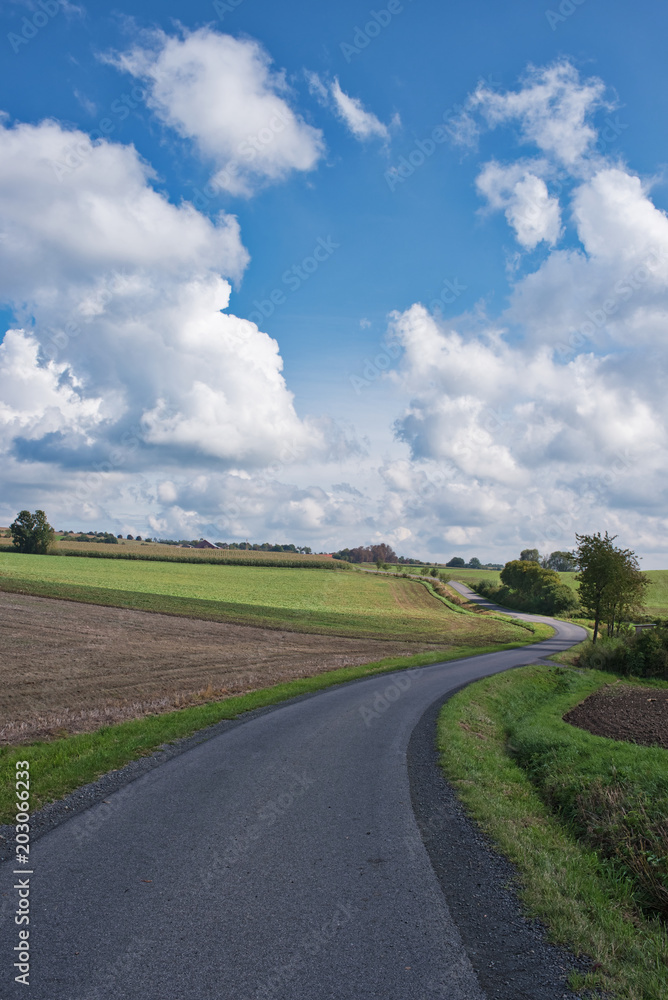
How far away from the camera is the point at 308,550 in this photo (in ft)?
509

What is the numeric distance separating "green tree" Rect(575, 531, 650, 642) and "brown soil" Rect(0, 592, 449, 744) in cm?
1359

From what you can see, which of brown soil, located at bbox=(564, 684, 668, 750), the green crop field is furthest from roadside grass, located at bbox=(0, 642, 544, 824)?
the green crop field

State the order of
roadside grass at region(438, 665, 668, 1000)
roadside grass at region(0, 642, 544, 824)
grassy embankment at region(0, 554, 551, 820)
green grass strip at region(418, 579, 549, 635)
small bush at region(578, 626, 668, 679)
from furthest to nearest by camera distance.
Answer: green grass strip at region(418, 579, 549, 635) < small bush at region(578, 626, 668, 679) < grassy embankment at region(0, 554, 551, 820) < roadside grass at region(0, 642, 544, 824) < roadside grass at region(438, 665, 668, 1000)

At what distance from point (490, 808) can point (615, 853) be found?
187cm

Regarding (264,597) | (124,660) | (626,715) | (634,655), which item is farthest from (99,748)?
(264,597)

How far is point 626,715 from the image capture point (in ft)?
65.2

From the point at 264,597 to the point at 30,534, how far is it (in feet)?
207

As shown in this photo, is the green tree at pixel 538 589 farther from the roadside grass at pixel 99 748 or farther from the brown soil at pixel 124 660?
the roadside grass at pixel 99 748

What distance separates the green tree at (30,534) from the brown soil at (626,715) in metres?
103

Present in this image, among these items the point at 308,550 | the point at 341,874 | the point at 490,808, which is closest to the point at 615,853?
the point at 490,808

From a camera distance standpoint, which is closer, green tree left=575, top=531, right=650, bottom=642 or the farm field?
green tree left=575, top=531, right=650, bottom=642

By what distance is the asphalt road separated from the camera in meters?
4.45

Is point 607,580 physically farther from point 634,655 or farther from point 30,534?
point 30,534

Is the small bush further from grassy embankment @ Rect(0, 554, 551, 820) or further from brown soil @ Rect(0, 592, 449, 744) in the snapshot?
brown soil @ Rect(0, 592, 449, 744)
